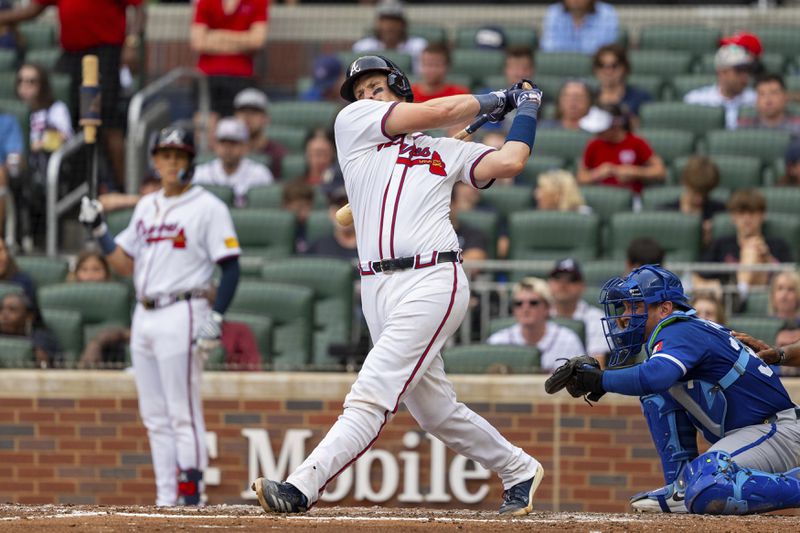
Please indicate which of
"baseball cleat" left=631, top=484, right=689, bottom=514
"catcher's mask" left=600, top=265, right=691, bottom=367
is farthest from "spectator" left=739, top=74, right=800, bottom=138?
"baseball cleat" left=631, top=484, right=689, bottom=514

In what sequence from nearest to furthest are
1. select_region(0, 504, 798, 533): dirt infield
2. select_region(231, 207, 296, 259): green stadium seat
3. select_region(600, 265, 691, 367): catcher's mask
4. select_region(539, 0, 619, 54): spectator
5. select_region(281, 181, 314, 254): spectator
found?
select_region(0, 504, 798, 533): dirt infield
select_region(600, 265, 691, 367): catcher's mask
select_region(231, 207, 296, 259): green stadium seat
select_region(281, 181, 314, 254): spectator
select_region(539, 0, 619, 54): spectator

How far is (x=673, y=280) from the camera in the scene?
18.2ft

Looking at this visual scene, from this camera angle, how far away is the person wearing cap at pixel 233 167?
10.4 meters

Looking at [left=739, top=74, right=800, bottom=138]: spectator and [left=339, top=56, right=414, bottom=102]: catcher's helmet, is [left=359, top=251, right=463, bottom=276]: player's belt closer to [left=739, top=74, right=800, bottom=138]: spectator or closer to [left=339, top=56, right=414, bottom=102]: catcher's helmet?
[left=339, top=56, right=414, bottom=102]: catcher's helmet

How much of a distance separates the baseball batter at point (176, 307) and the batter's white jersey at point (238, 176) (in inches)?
108

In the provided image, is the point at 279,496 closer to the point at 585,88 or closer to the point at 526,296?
the point at 526,296

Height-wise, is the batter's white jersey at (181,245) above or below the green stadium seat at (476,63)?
below

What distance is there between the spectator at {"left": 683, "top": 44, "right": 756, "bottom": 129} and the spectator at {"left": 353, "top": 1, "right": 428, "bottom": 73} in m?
2.26

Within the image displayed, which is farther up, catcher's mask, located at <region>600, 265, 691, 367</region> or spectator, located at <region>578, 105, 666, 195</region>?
spectator, located at <region>578, 105, 666, 195</region>

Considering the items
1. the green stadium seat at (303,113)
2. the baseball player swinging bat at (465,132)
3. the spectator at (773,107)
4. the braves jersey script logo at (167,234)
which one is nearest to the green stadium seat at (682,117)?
the spectator at (773,107)

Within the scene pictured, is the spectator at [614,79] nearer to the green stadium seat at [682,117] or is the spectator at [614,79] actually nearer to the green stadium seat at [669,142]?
the green stadium seat at [682,117]

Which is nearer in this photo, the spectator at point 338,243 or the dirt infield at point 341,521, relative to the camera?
the dirt infield at point 341,521

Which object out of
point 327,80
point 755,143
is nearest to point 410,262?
point 755,143

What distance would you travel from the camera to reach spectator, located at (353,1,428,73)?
1205 centimetres
